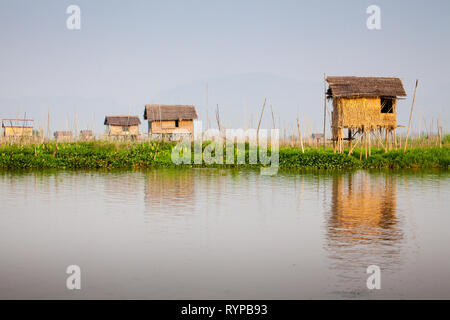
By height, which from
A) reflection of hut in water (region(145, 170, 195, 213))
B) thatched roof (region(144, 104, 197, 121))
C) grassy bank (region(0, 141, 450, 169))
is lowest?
reflection of hut in water (region(145, 170, 195, 213))

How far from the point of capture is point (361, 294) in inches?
236

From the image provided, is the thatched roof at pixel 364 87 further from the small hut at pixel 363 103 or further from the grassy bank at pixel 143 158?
the grassy bank at pixel 143 158

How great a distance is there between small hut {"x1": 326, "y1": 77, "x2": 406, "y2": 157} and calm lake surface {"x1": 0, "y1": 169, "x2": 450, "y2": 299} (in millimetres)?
14356

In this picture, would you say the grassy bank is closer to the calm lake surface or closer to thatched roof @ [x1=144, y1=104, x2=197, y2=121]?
the calm lake surface

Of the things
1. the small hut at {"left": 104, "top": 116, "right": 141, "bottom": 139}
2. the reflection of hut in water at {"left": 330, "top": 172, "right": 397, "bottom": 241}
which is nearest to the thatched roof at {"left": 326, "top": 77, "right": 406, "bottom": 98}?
the reflection of hut in water at {"left": 330, "top": 172, "right": 397, "bottom": 241}

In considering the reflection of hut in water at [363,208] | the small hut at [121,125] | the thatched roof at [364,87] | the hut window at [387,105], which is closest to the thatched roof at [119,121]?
the small hut at [121,125]

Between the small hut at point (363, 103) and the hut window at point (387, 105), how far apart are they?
0.09 meters

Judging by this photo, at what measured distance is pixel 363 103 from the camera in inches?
1204

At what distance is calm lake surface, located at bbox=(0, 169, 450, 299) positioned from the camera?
6.30 metres

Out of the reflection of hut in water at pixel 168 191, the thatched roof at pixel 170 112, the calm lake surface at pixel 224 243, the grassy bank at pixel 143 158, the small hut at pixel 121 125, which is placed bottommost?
the calm lake surface at pixel 224 243

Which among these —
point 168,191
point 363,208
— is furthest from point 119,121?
point 363,208

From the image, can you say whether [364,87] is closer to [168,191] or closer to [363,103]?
[363,103]

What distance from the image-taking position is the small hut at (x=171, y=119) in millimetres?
46500

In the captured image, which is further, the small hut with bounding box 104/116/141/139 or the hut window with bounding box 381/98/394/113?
the small hut with bounding box 104/116/141/139
